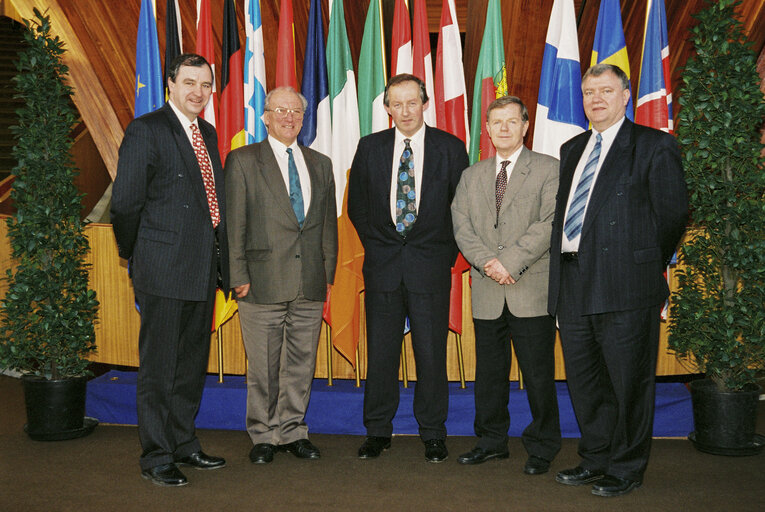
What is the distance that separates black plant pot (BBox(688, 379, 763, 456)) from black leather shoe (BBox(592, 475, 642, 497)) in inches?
31.6

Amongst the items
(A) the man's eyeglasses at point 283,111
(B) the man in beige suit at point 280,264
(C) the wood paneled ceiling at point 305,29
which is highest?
(C) the wood paneled ceiling at point 305,29

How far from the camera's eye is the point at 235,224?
3354 mm

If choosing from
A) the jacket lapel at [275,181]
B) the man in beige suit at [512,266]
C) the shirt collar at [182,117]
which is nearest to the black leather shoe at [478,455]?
the man in beige suit at [512,266]

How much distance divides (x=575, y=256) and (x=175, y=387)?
204 cm

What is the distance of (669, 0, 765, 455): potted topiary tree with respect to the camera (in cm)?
348

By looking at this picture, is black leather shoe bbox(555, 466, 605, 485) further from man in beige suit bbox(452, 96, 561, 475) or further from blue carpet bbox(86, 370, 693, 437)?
blue carpet bbox(86, 370, 693, 437)

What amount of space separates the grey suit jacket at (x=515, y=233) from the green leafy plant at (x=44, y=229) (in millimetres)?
2338

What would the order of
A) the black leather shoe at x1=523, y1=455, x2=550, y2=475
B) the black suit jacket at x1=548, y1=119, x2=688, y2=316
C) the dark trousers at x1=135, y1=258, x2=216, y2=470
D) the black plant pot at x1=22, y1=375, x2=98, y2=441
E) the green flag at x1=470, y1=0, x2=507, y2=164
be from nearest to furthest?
the black suit jacket at x1=548, y1=119, x2=688, y2=316, the dark trousers at x1=135, y1=258, x2=216, y2=470, the black leather shoe at x1=523, y1=455, x2=550, y2=475, the black plant pot at x1=22, y1=375, x2=98, y2=441, the green flag at x1=470, y1=0, x2=507, y2=164

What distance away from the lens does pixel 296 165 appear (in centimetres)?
351

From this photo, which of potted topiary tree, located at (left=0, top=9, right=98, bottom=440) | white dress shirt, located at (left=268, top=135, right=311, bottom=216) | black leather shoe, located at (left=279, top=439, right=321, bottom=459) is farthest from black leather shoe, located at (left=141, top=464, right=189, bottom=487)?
white dress shirt, located at (left=268, top=135, right=311, bottom=216)

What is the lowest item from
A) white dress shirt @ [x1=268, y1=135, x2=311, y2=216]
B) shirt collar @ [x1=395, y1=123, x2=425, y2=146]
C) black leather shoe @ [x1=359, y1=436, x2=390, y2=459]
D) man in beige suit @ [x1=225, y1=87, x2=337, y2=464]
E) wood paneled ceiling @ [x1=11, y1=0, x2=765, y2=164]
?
black leather shoe @ [x1=359, y1=436, x2=390, y2=459]

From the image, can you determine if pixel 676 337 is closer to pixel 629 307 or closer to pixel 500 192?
pixel 629 307

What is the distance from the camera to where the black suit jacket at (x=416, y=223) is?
135 inches

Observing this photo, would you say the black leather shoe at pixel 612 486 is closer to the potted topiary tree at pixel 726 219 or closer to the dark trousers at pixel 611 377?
the dark trousers at pixel 611 377
